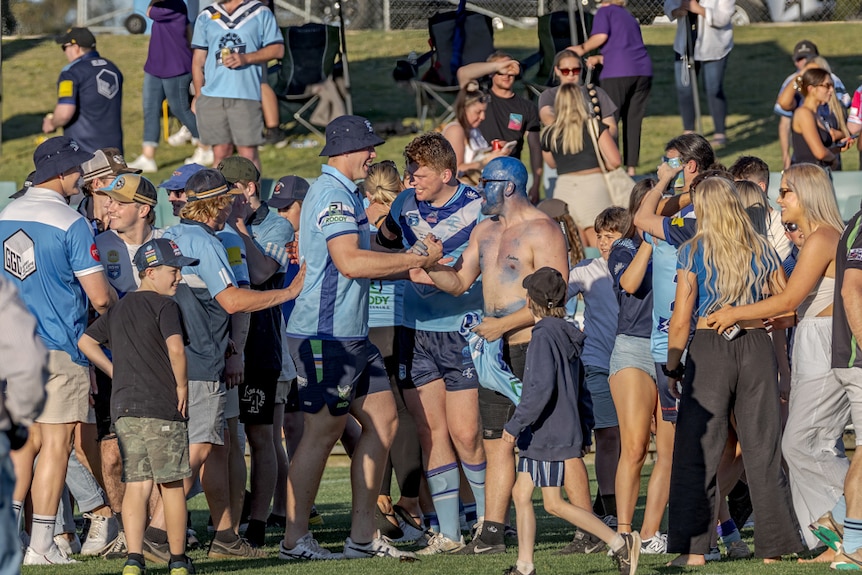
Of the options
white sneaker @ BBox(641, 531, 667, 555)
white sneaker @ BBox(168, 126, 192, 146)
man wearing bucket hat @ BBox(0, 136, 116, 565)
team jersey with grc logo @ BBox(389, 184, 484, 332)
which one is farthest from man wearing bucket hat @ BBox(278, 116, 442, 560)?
white sneaker @ BBox(168, 126, 192, 146)

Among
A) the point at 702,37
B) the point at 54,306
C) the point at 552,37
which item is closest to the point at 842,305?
the point at 54,306

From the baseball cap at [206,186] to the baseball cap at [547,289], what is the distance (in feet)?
6.02

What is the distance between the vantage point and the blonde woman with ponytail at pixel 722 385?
6.96m

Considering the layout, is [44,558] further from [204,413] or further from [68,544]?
[204,413]

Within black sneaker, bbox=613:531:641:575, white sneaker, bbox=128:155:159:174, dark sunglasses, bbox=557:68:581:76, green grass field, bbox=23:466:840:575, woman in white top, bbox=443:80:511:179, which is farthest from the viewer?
white sneaker, bbox=128:155:159:174

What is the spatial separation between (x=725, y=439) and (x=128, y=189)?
3406mm

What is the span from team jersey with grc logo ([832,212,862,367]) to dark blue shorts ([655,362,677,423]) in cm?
99

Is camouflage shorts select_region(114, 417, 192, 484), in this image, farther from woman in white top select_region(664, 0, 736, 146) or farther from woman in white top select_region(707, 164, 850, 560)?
woman in white top select_region(664, 0, 736, 146)

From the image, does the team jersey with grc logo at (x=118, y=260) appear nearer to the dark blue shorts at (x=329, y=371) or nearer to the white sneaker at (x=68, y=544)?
the dark blue shorts at (x=329, y=371)

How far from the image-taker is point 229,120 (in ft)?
42.0

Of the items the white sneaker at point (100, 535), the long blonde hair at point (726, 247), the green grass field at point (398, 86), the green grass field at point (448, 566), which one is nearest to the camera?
the green grass field at point (448, 566)

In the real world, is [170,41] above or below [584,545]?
above

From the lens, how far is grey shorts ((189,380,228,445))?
7.29 meters

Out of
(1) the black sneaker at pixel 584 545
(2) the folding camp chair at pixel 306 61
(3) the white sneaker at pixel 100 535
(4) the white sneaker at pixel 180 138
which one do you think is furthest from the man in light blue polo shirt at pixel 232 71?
(4) the white sneaker at pixel 180 138
